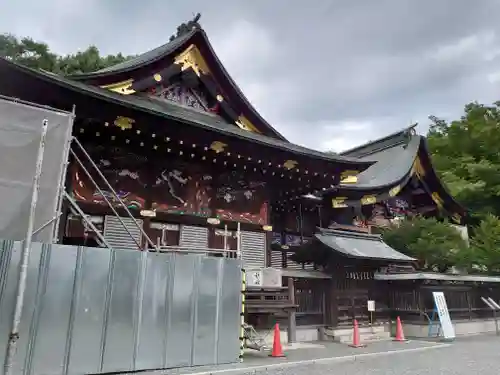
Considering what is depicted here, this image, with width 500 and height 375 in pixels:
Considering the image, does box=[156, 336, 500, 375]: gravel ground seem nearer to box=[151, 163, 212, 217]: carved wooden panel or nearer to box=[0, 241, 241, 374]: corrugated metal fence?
box=[0, 241, 241, 374]: corrugated metal fence

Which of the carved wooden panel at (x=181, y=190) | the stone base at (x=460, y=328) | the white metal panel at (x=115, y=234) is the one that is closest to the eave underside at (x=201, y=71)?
the carved wooden panel at (x=181, y=190)

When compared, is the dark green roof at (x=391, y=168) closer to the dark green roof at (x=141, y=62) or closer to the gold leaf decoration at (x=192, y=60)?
the gold leaf decoration at (x=192, y=60)

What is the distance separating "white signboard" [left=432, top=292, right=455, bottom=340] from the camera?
1329cm

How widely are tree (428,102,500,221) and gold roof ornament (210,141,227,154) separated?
18637 mm

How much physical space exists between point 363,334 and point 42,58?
25730 millimetres

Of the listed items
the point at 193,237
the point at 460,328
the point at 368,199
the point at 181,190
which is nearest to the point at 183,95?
the point at 181,190

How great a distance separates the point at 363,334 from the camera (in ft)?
44.0

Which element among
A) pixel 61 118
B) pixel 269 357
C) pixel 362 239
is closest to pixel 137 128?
pixel 61 118

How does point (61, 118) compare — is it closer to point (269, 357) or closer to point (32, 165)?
point (32, 165)

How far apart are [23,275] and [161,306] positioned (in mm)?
2403

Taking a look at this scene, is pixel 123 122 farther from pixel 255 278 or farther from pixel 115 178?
pixel 255 278

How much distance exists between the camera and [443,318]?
44.5 ft

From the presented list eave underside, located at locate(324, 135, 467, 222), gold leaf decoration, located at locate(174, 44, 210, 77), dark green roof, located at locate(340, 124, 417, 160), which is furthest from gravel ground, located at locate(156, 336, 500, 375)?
dark green roof, located at locate(340, 124, 417, 160)

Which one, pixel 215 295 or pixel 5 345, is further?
pixel 215 295
